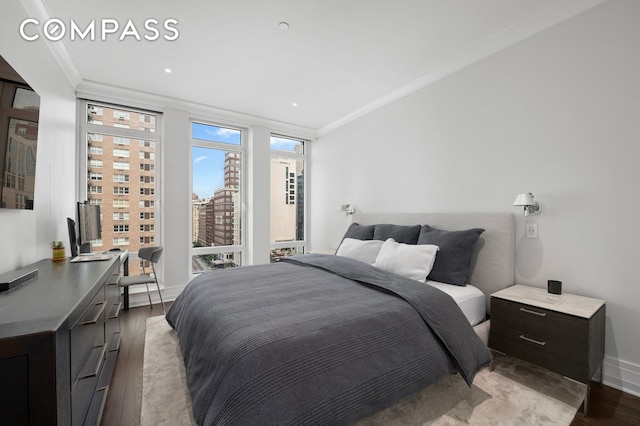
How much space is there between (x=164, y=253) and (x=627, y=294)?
478 cm

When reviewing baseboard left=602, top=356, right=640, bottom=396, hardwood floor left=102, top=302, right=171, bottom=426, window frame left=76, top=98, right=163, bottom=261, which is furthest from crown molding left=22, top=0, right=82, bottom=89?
baseboard left=602, top=356, right=640, bottom=396

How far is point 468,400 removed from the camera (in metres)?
1.77

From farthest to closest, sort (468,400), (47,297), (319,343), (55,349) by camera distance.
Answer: (468,400), (319,343), (47,297), (55,349)

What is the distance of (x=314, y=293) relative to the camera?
1.97m

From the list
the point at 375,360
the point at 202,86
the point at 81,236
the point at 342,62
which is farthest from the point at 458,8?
the point at 81,236

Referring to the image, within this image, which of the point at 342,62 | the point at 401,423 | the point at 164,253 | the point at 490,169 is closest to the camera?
the point at 401,423

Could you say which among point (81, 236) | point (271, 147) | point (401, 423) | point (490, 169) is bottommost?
point (401, 423)

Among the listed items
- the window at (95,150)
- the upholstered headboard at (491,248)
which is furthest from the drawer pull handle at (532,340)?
the window at (95,150)

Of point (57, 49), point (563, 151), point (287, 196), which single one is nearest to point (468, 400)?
point (563, 151)

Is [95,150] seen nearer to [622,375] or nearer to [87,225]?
[87,225]

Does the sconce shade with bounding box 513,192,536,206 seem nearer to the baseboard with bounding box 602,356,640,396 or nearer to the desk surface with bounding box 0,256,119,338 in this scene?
A: the baseboard with bounding box 602,356,640,396

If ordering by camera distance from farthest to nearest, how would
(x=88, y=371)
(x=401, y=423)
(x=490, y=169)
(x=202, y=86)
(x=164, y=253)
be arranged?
(x=164, y=253) → (x=202, y=86) → (x=490, y=169) → (x=401, y=423) → (x=88, y=371)

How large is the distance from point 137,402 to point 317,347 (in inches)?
54.5

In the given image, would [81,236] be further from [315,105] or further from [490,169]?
[490,169]
